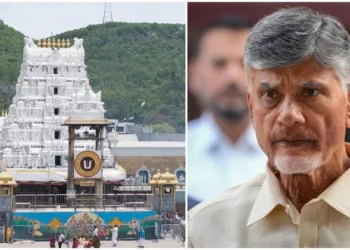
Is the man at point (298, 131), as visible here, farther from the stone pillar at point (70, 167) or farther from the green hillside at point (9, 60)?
the green hillside at point (9, 60)

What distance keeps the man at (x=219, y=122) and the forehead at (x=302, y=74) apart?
17.6 inches

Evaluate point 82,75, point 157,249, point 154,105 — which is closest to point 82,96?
point 82,75

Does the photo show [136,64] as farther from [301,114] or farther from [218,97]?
[301,114]

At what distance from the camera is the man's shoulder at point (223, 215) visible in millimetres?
11094

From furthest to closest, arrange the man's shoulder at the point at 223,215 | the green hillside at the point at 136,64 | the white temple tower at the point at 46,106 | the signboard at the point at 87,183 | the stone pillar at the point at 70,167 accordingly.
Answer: the white temple tower at the point at 46,106 → the signboard at the point at 87,183 → the stone pillar at the point at 70,167 → the green hillside at the point at 136,64 → the man's shoulder at the point at 223,215

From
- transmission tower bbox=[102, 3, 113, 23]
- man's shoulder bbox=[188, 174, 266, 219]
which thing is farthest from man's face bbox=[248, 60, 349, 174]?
transmission tower bbox=[102, 3, 113, 23]

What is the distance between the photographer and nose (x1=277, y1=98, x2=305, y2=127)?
1069 cm

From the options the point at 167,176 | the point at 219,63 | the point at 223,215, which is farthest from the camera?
the point at 167,176

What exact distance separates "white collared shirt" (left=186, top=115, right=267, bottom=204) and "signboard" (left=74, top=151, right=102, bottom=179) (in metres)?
2.11

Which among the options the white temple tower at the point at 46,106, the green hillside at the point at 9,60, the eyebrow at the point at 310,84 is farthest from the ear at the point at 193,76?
the green hillside at the point at 9,60

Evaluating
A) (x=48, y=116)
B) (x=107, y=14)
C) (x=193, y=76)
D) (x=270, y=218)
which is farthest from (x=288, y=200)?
(x=48, y=116)

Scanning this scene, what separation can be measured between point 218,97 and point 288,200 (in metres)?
1.19

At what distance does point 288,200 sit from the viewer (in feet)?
35.8

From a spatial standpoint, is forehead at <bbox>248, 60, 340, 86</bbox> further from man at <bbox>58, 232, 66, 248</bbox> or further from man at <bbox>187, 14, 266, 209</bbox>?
man at <bbox>58, 232, 66, 248</bbox>
